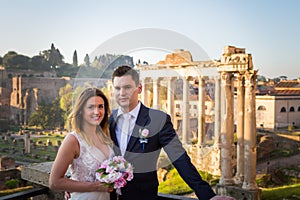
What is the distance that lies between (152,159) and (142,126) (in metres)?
0.20

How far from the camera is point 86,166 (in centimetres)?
215

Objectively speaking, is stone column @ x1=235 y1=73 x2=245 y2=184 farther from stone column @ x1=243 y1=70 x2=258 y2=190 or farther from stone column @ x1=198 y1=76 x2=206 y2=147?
stone column @ x1=198 y1=76 x2=206 y2=147

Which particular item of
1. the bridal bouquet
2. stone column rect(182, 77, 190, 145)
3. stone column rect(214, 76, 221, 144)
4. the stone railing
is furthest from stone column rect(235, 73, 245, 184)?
the bridal bouquet

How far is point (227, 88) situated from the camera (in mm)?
11117

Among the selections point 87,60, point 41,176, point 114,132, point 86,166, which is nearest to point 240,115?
point 41,176

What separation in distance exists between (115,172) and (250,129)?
9.24 meters

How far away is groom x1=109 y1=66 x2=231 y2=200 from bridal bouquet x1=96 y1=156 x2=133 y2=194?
3.9 inches

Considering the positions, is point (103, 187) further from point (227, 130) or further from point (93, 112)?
point (227, 130)

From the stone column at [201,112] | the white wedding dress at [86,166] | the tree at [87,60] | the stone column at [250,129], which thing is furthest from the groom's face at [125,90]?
the stone column at [201,112]

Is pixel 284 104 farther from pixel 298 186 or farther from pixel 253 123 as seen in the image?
pixel 253 123

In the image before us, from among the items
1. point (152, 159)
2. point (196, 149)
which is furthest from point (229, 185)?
point (152, 159)

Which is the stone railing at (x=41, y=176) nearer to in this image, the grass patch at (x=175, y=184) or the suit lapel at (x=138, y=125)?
the suit lapel at (x=138, y=125)

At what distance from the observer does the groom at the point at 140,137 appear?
2.10 m

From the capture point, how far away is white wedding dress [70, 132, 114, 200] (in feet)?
7.02
